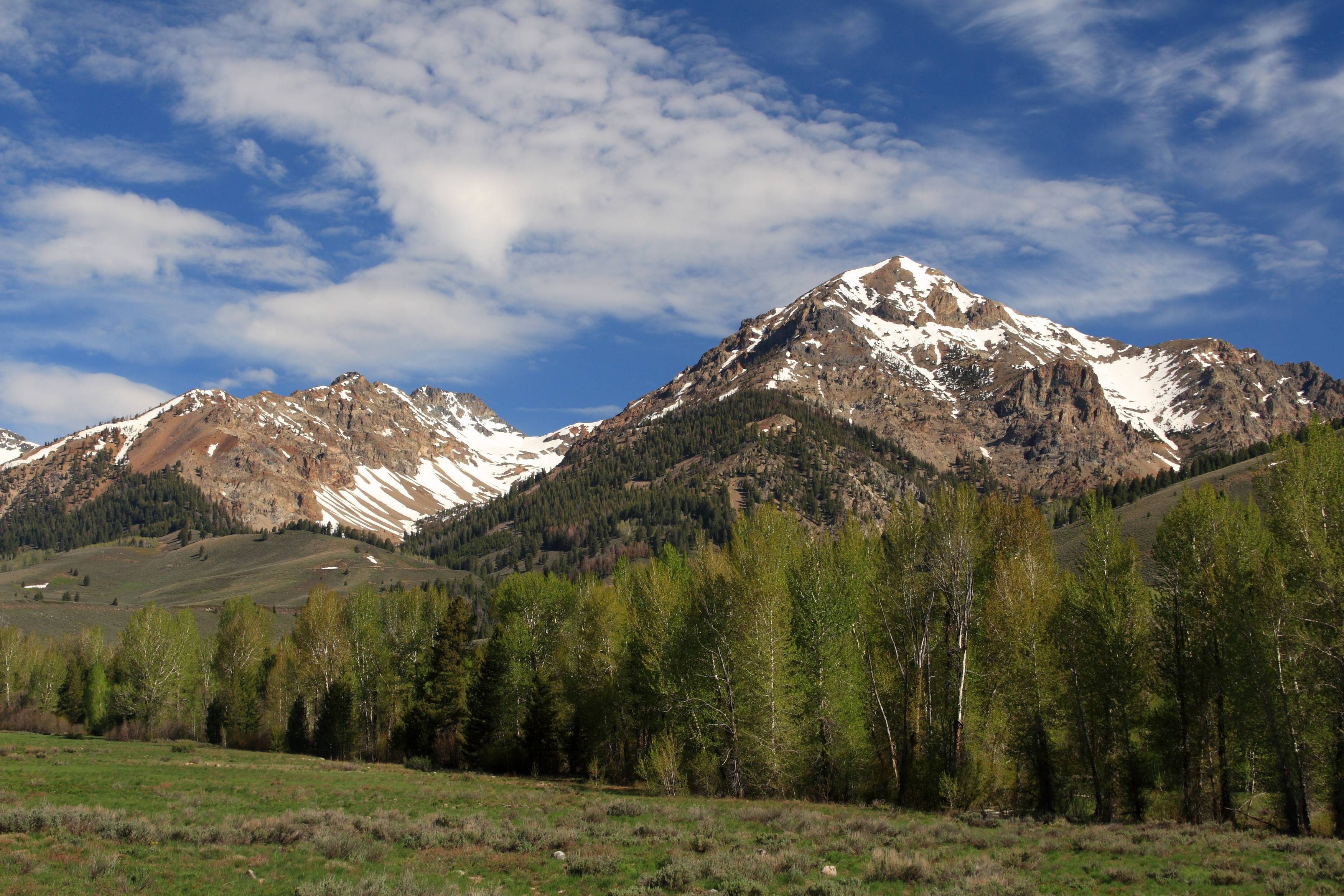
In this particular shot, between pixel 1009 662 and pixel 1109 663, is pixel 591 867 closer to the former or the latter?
pixel 1009 662

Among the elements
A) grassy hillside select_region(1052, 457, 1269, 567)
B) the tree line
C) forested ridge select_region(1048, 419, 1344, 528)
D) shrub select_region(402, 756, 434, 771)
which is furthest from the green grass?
forested ridge select_region(1048, 419, 1344, 528)

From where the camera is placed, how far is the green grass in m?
16.4

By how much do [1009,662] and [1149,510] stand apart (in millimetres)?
138052

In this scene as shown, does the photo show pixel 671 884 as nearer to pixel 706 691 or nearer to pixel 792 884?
pixel 792 884

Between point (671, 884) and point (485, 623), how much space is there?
154838mm

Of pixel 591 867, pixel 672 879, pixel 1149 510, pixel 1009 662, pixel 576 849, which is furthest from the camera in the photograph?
pixel 1149 510

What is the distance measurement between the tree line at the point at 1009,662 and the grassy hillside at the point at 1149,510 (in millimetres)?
94150

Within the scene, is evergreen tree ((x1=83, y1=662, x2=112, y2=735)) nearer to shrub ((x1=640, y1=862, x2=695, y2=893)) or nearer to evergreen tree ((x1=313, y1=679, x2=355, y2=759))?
evergreen tree ((x1=313, y1=679, x2=355, y2=759))

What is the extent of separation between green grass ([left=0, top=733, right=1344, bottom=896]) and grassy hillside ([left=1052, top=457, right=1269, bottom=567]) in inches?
4228

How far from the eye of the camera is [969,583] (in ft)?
112

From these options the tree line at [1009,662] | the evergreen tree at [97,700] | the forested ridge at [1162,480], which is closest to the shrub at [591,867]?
the tree line at [1009,662]

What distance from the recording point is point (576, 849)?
824 inches

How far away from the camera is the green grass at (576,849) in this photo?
53.9ft

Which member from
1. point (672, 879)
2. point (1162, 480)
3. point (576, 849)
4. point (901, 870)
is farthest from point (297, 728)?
point (1162, 480)
